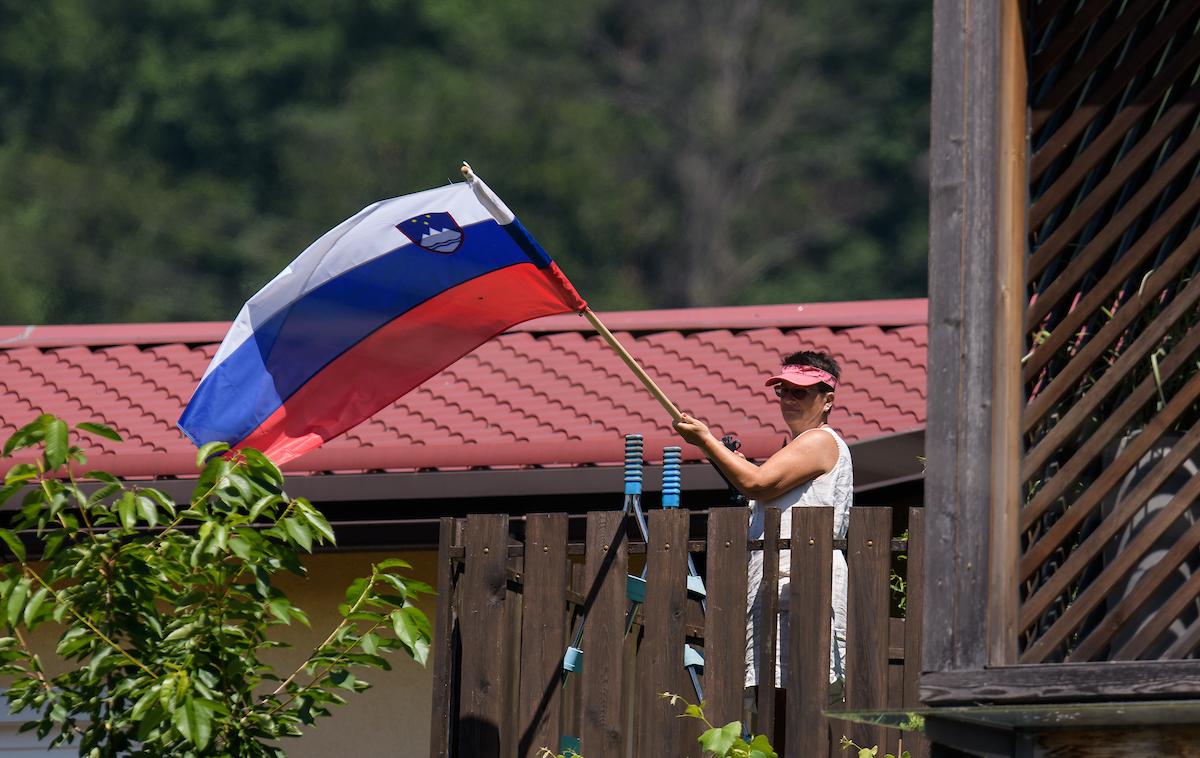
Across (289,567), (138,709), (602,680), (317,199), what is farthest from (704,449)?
(317,199)

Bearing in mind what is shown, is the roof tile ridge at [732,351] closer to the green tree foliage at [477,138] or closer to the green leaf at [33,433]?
the green leaf at [33,433]

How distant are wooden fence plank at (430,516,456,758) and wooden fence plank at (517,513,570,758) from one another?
0.78 feet

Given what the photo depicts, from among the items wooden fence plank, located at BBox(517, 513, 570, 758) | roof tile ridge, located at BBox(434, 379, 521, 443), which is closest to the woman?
wooden fence plank, located at BBox(517, 513, 570, 758)

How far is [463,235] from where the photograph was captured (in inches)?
273

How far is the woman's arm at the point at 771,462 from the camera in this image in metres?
6.19

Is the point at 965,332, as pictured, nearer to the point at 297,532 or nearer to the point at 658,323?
the point at 297,532

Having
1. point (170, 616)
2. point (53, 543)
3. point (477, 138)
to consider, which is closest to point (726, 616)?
point (170, 616)

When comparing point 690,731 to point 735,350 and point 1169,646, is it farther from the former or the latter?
point 735,350

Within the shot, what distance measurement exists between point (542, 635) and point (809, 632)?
862mm

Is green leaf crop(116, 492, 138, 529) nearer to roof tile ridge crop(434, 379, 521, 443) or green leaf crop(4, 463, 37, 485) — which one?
green leaf crop(4, 463, 37, 485)

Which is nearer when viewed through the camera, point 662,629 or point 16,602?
point 16,602

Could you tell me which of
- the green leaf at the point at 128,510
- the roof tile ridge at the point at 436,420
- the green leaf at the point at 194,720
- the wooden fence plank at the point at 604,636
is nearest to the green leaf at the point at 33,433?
the green leaf at the point at 128,510

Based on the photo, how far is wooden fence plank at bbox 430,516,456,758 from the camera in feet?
21.3

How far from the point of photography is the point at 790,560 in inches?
243
